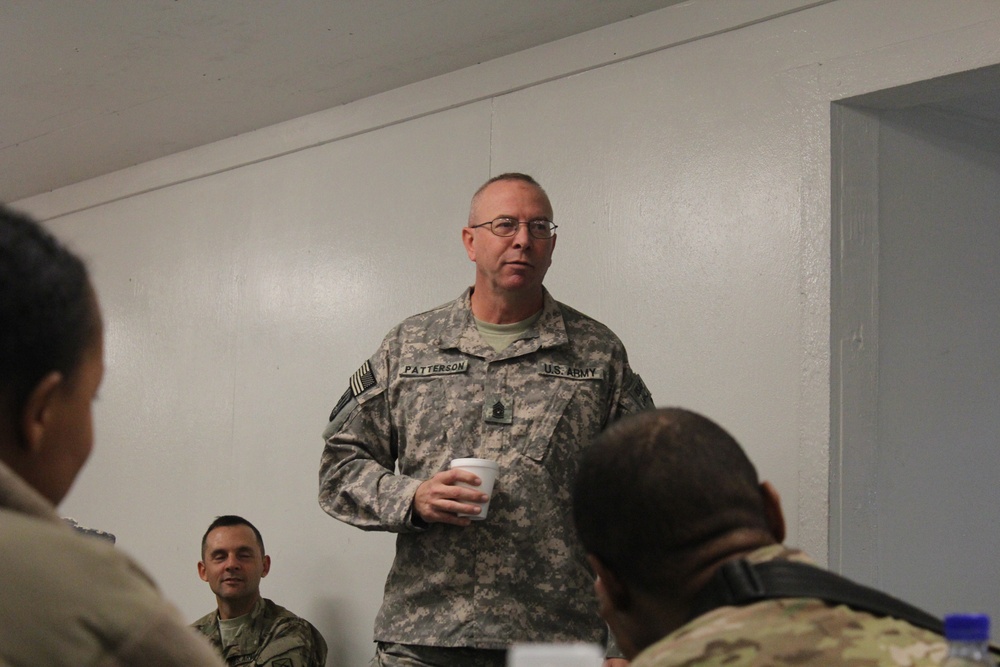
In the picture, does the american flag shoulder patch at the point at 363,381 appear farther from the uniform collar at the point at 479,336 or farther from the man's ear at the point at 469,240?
the man's ear at the point at 469,240

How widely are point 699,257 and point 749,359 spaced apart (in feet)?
1.22

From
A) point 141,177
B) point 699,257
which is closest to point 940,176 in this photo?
point 699,257

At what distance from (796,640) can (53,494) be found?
2.39ft

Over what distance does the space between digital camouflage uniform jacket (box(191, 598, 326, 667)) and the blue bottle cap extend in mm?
3370

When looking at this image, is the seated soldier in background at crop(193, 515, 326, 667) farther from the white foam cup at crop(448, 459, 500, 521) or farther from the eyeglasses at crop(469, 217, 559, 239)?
the eyeglasses at crop(469, 217, 559, 239)

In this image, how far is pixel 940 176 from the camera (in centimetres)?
346

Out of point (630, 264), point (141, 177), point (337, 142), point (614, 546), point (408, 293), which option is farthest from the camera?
point (141, 177)

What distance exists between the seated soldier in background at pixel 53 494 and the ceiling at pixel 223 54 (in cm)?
289

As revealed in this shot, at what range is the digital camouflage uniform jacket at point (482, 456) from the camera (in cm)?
251

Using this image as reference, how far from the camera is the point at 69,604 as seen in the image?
→ 0.91 meters

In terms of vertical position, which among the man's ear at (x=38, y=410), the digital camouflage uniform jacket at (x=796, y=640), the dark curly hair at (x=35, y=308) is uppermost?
the dark curly hair at (x=35, y=308)

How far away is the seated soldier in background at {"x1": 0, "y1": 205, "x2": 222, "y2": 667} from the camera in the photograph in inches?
35.8

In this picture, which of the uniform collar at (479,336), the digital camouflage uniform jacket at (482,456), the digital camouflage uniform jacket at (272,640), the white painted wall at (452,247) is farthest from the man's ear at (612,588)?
the digital camouflage uniform jacket at (272,640)

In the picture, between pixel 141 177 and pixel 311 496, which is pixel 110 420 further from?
pixel 311 496
